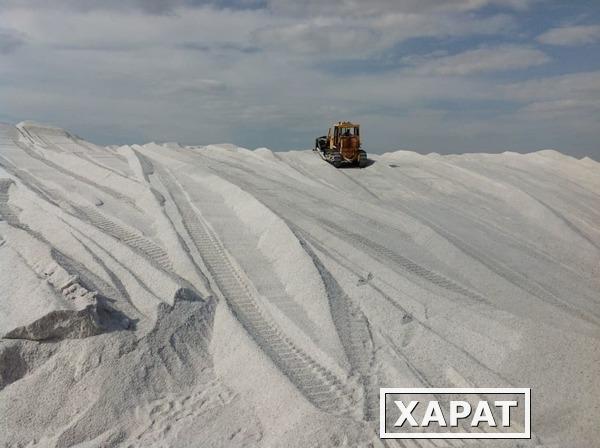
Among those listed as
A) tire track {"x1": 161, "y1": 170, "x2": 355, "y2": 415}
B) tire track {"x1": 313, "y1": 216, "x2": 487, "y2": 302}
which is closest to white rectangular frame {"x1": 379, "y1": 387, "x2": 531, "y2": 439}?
tire track {"x1": 161, "y1": 170, "x2": 355, "y2": 415}

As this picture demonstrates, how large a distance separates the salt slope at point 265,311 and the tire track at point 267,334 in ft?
0.10

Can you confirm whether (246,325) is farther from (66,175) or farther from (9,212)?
(66,175)

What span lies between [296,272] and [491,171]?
13.9 m

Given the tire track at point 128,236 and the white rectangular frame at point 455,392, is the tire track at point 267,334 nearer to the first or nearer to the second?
the white rectangular frame at point 455,392

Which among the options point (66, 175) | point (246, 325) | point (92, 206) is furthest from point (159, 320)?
point (66, 175)

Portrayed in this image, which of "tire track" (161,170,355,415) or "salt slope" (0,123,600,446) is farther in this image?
"tire track" (161,170,355,415)

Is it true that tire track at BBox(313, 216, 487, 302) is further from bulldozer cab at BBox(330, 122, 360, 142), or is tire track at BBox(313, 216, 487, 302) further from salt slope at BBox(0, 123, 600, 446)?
bulldozer cab at BBox(330, 122, 360, 142)

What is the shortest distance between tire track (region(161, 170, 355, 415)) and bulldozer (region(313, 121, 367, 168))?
9.54 meters

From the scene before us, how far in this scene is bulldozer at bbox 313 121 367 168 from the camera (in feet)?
65.5

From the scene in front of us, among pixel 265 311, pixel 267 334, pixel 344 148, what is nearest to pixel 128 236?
pixel 265 311

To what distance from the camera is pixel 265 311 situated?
8.13 meters

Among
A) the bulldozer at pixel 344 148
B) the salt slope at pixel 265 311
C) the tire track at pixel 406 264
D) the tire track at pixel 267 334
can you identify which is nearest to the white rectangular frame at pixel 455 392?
the salt slope at pixel 265 311

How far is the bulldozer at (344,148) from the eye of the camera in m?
20.0

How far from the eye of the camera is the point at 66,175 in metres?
15.6
